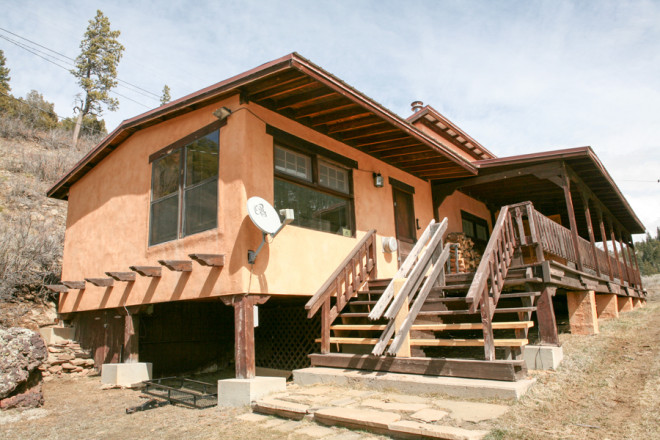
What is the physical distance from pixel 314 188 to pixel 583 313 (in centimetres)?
593

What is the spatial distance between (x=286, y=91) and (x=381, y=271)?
12.8 feet

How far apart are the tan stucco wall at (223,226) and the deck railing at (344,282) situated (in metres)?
0.31

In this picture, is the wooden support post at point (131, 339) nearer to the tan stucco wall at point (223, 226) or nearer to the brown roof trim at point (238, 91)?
the tan stucco wall at point (223, 226)

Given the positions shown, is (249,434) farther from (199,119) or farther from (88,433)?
(199,119)

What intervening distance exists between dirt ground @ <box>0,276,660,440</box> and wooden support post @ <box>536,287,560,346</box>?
38cm

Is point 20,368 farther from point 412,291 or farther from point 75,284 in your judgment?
point 412,291

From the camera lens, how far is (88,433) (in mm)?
4875

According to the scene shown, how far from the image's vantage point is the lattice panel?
8523 mm

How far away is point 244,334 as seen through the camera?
6129 mm

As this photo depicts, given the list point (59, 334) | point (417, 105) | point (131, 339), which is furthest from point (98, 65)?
point (131, 339)

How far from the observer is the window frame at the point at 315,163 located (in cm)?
712

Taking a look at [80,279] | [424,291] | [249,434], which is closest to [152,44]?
[80,279]

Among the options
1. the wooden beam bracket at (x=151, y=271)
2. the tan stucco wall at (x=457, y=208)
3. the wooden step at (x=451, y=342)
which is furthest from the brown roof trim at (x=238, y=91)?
the wooden step at (x=451, y=342)

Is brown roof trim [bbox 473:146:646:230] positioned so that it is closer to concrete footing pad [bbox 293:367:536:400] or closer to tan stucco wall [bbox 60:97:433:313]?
tan stucco wall [bbox 60:97:433:313]
